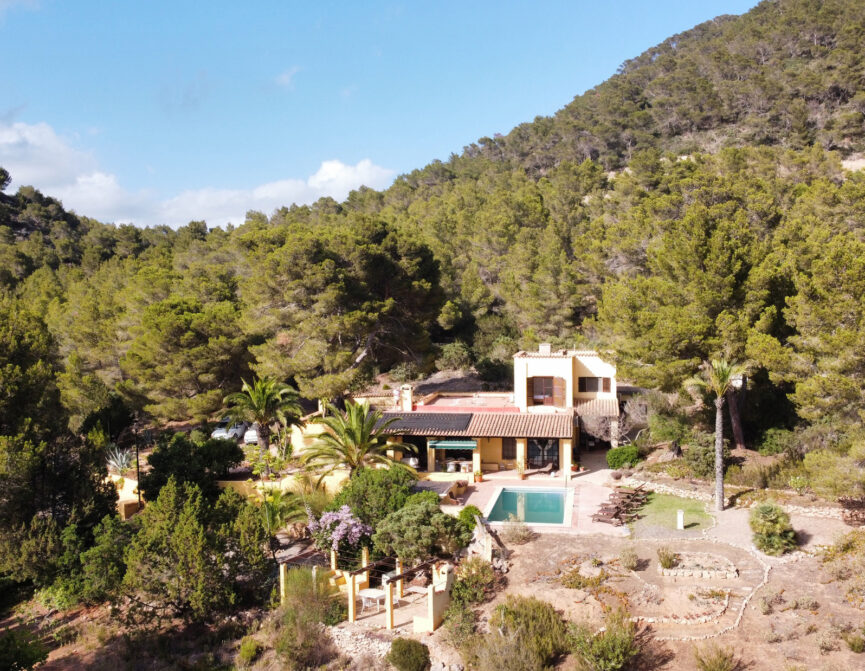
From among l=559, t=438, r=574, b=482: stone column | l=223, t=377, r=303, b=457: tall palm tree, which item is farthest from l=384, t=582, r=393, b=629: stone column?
l=223, t=377, r=303, b=457: tall palm tree

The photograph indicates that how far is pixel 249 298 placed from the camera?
3606 centimetres

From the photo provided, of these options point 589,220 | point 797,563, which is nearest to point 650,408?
point 797,563

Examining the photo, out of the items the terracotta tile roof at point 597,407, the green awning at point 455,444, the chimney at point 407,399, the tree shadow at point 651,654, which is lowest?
the tree shadow at point 651,654

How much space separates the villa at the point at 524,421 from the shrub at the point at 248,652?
11.7 metres

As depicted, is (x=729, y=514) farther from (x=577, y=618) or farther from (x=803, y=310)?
(x=577, y=618)

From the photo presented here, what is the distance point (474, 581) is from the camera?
17.3m

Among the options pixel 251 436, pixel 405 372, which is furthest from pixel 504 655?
pixel 405 372

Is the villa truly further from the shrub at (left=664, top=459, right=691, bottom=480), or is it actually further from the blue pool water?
the shrub at (left=664, top=459, right=691, bottom=480)

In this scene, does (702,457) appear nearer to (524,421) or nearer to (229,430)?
(524,421)

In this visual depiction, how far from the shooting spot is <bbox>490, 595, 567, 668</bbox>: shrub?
14.5 meters

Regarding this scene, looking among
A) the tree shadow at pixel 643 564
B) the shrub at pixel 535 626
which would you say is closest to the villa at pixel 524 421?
the tree shadow at pixel 643 564

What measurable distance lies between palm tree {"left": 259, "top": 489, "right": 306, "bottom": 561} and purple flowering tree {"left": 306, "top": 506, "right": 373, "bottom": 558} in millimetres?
1597

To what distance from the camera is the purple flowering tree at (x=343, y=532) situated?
1944cm

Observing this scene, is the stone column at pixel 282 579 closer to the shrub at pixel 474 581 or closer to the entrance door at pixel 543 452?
the shrub at pixel 474 581
